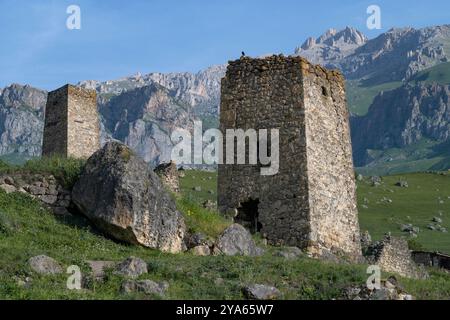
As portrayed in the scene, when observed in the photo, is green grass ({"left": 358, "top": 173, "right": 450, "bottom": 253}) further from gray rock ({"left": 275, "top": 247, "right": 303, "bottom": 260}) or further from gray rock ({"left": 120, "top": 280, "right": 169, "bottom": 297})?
gray rock ({"left": 120, "top": 280, "right": 169, "bottom": 297})

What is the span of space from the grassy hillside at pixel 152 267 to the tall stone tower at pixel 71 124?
17.1 m

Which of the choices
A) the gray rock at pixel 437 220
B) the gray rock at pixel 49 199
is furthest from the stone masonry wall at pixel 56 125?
the gray rock at pixel 437 220

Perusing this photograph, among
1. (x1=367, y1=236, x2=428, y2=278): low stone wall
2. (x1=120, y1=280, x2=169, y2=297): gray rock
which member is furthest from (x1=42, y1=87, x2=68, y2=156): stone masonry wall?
(x1=120, y1=280, x2=169, y2=297): gray rock

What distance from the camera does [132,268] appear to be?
50.3 ft

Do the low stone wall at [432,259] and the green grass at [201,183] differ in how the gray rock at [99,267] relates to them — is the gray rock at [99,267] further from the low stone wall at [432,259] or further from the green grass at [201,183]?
the green grass at [201,183]

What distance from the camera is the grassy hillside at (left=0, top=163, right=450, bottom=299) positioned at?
46.9 feet

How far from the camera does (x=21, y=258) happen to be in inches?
607

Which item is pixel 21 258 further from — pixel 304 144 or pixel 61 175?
pixel 304 144

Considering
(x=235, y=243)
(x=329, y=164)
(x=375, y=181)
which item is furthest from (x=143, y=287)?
(x=375, y=181)

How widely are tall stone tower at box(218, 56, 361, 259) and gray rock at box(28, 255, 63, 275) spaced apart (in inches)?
373

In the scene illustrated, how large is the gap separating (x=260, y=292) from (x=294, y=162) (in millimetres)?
9786

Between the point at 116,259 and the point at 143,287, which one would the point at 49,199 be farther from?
the point at 143,287

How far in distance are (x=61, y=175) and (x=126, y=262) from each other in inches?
246
